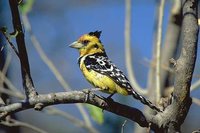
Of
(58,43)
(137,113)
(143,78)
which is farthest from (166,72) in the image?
(58,43)

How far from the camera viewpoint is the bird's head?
382 centimetres

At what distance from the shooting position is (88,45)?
384cm

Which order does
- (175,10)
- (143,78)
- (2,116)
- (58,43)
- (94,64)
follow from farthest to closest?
1. (58,43)
2. (143,78)
3. (175,10)
4. (94,64)
5. (2,116)

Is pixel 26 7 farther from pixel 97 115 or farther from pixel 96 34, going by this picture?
pixel 97 115

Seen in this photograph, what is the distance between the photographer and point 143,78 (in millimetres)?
6395

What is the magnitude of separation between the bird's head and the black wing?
0.19 m

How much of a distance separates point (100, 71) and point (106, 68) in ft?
0.15

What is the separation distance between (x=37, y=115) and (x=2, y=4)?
3246 mm

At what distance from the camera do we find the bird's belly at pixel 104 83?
3.19 meters

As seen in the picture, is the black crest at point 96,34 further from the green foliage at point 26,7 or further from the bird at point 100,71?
the green foliage at point 26,7

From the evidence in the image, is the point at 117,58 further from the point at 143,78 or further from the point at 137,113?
the point at 137,113

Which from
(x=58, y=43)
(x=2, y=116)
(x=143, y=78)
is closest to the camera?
(x=2, y=116)

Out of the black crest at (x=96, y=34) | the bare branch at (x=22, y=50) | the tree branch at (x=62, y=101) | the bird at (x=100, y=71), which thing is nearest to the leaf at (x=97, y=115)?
the bird at (x=100, y=71)

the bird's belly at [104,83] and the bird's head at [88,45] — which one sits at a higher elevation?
the bird's head at [88,45]
